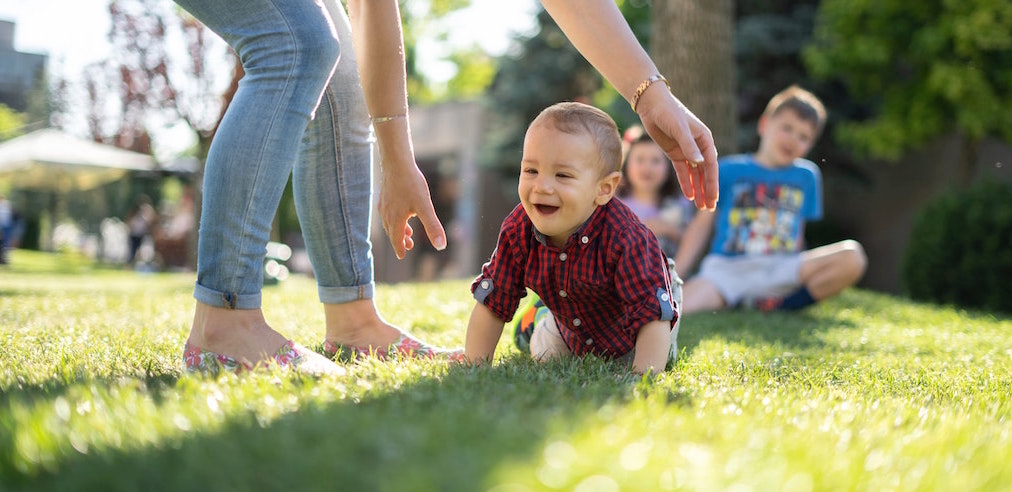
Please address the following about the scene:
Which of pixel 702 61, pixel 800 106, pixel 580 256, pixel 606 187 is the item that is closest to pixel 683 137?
pixel 606 187

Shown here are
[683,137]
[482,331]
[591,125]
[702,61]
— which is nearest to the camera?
[683,137]

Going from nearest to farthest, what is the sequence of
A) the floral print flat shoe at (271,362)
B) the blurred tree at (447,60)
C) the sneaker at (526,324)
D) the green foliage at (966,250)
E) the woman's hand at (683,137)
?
1. the floral print flat shoe at (271,362)
2. the woman's hand at (683,137)
3. the sneaker at (526,324)
4. the green foliage at (966,250)
5. the blurred tree at (447,60)

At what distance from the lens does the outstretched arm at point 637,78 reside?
2.42m

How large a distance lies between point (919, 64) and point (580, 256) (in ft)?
37.9

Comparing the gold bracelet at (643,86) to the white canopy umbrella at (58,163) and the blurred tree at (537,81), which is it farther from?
the white canopy umbrella at (58,163)

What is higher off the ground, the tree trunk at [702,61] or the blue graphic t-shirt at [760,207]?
the tree trunk at [702,61]

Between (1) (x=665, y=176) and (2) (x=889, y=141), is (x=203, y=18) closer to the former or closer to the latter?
(1) (x=665, y=176)

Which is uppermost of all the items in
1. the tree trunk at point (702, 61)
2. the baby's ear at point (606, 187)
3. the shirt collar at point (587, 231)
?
the tree trunk at point (702, 61)

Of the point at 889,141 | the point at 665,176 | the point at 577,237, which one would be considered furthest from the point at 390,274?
the point at 577,237

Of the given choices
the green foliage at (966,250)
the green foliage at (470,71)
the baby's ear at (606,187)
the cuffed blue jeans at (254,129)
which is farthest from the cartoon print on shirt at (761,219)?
the green foliage at (470,71)

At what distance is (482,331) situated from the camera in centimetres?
268

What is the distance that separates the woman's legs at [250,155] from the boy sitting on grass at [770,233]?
12.4 feet

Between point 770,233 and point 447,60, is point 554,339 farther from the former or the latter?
point 447,60

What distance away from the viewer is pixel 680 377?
2.37m
